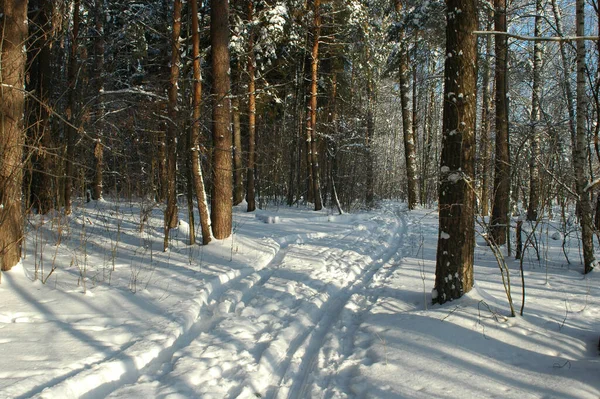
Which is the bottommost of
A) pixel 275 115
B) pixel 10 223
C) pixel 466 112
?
pixel 10 223

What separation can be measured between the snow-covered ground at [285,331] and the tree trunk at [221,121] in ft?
5.24

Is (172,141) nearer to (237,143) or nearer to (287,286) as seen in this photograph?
(287,286)

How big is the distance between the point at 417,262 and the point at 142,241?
6325mm

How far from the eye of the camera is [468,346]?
3752mm

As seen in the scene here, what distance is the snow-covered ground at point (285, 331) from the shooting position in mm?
3238

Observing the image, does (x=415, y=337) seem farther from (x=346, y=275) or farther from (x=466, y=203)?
(x=346, y=275)

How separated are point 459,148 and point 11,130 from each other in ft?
20.7

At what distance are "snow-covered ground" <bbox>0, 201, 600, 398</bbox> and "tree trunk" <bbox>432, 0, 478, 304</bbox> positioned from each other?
0.44 metres

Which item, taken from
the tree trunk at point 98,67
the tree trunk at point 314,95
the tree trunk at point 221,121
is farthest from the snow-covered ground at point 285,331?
the tree trunk at point 314,95

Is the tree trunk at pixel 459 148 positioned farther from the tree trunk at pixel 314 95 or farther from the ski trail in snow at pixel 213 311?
the tree trunk at pixel 314 95

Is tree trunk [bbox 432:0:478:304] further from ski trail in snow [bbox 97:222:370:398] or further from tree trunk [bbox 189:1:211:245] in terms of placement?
tree trunk [bbox 189:1:211:245]

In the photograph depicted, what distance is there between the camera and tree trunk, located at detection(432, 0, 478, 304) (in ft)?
15.5

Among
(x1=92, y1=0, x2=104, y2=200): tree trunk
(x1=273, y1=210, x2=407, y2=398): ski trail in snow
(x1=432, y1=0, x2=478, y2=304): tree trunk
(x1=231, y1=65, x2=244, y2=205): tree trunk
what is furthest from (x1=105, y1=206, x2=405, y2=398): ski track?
(x1=92, y1=0, x2=104, y2=200): tree trunk

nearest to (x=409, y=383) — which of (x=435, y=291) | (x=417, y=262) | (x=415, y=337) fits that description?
(x=415, y=337)
